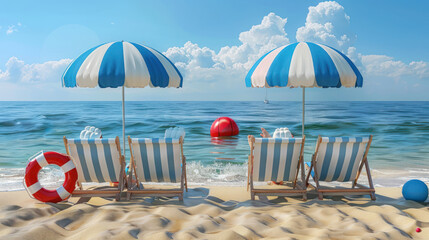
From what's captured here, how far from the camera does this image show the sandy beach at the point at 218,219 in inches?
128

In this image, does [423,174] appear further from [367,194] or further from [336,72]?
[336,72]

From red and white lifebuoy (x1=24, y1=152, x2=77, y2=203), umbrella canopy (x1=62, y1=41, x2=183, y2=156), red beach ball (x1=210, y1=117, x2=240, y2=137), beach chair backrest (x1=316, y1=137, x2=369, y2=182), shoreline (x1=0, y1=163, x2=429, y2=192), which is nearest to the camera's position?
umbrella canopy (x1=62, y1=41, x2=183, y2=156)

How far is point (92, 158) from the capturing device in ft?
14.9

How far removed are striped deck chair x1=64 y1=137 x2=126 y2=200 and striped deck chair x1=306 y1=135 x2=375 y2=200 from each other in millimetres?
2516

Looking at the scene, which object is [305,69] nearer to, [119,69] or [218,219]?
[218,219]

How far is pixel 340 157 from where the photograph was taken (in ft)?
15.4

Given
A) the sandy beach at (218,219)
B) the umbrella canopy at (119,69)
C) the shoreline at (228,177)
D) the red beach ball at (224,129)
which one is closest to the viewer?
the sandy beach at (218,219)

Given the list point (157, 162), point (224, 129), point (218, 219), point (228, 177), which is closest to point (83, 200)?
point (157, 162)

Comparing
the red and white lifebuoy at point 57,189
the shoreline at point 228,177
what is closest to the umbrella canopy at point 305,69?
the shoreline at point 228,177

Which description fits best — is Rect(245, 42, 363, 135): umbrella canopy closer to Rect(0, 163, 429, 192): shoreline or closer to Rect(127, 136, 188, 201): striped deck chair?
Rect(127, 136, 188, 201): striped deck chair

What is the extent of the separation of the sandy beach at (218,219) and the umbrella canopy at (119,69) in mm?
1464

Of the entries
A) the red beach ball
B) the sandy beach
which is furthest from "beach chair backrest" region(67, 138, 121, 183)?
the red beach ball

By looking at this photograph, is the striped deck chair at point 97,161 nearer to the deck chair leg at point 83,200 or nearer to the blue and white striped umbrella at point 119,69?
the deck chair leg at point 83,200

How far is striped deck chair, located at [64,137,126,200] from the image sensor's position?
4.44 meters
